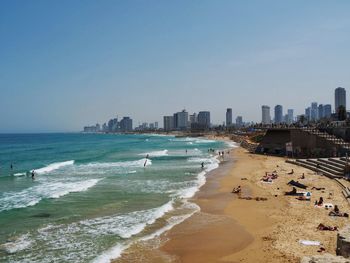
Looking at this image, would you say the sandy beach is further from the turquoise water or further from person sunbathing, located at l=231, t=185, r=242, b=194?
the turquoise water

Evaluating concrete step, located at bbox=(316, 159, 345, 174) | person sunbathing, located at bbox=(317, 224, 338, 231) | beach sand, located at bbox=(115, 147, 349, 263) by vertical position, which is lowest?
beach sand, located at bbox=(115, 147, 349, 263)

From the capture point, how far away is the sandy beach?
15.3 m

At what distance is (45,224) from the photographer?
2006cm

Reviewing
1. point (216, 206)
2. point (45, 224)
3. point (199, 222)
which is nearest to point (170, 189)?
point (216, 206)

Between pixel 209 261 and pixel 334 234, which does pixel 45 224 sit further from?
pixel 334 234

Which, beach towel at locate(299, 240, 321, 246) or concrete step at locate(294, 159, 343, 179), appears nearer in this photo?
beach towel at locate(299, 240, 321, 246)

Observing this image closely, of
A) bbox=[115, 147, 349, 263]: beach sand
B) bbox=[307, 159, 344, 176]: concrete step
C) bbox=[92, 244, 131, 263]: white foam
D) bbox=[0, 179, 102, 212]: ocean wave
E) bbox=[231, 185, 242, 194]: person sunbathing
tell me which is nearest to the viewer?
bbox=[92, 244, 131, 263]: white foam

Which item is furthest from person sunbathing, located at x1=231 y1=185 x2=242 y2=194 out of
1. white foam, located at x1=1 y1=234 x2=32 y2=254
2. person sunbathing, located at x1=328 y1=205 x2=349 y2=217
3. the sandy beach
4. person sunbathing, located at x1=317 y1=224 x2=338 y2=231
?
white foam, located at x1=1 y1=234 x2=32 y2=254

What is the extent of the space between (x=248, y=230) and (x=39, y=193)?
57.2ft

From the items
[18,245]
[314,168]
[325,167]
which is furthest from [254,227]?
[314,168]

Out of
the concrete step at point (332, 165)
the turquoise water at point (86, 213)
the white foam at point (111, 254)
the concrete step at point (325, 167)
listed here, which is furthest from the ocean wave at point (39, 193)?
the concrete step at point (332, 165)

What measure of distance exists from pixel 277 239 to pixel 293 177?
18.4 metres

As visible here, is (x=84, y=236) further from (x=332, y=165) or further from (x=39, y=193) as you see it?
(x=332, y=165)

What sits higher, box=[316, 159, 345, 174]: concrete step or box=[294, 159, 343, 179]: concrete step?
box=[316, 159, 345, 174]: concrete step
